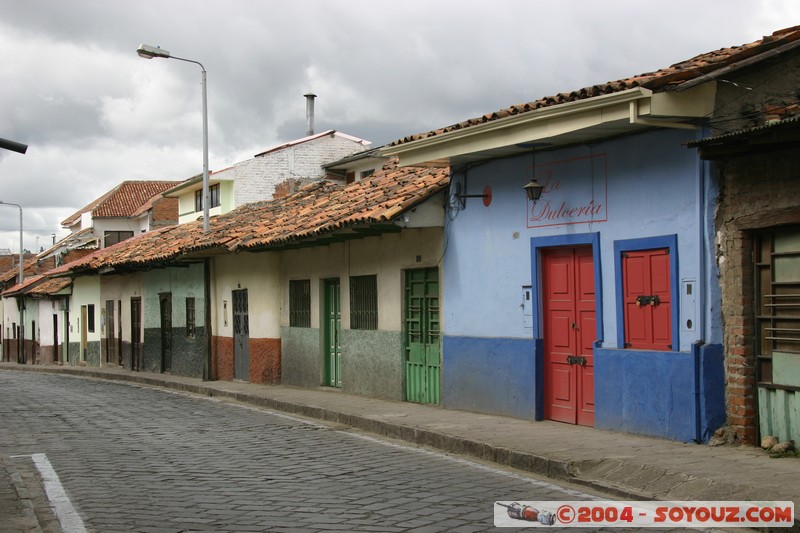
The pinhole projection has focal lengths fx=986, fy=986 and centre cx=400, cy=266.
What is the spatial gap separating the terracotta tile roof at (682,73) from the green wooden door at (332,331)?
299 inches

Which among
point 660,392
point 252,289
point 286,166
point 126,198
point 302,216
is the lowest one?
point 660,392

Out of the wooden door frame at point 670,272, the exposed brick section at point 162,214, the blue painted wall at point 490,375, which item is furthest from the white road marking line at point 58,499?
the exposed brick section at point 162,214

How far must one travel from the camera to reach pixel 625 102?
10406mm

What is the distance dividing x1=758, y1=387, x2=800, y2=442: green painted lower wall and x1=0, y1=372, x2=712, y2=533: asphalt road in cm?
245

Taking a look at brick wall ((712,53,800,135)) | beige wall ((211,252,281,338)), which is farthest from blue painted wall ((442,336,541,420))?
beige wall ((211,252,281,338))

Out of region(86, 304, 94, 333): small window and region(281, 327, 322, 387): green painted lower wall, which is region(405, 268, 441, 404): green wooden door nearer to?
region(281, 327, 322, 387): green painted lower wall

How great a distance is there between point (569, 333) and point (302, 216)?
28.0 ft

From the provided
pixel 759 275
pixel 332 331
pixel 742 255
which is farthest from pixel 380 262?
pixel 759 275

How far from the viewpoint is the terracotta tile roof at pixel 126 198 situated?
174 feet

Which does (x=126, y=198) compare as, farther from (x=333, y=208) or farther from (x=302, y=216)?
(x=333, y=208)

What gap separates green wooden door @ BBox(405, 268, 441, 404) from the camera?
51.6ft

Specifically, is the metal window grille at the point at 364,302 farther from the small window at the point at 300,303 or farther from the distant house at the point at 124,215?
the distant house at the point at 124,215

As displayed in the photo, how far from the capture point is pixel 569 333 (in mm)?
12766

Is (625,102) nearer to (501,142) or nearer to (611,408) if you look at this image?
(501,142)
